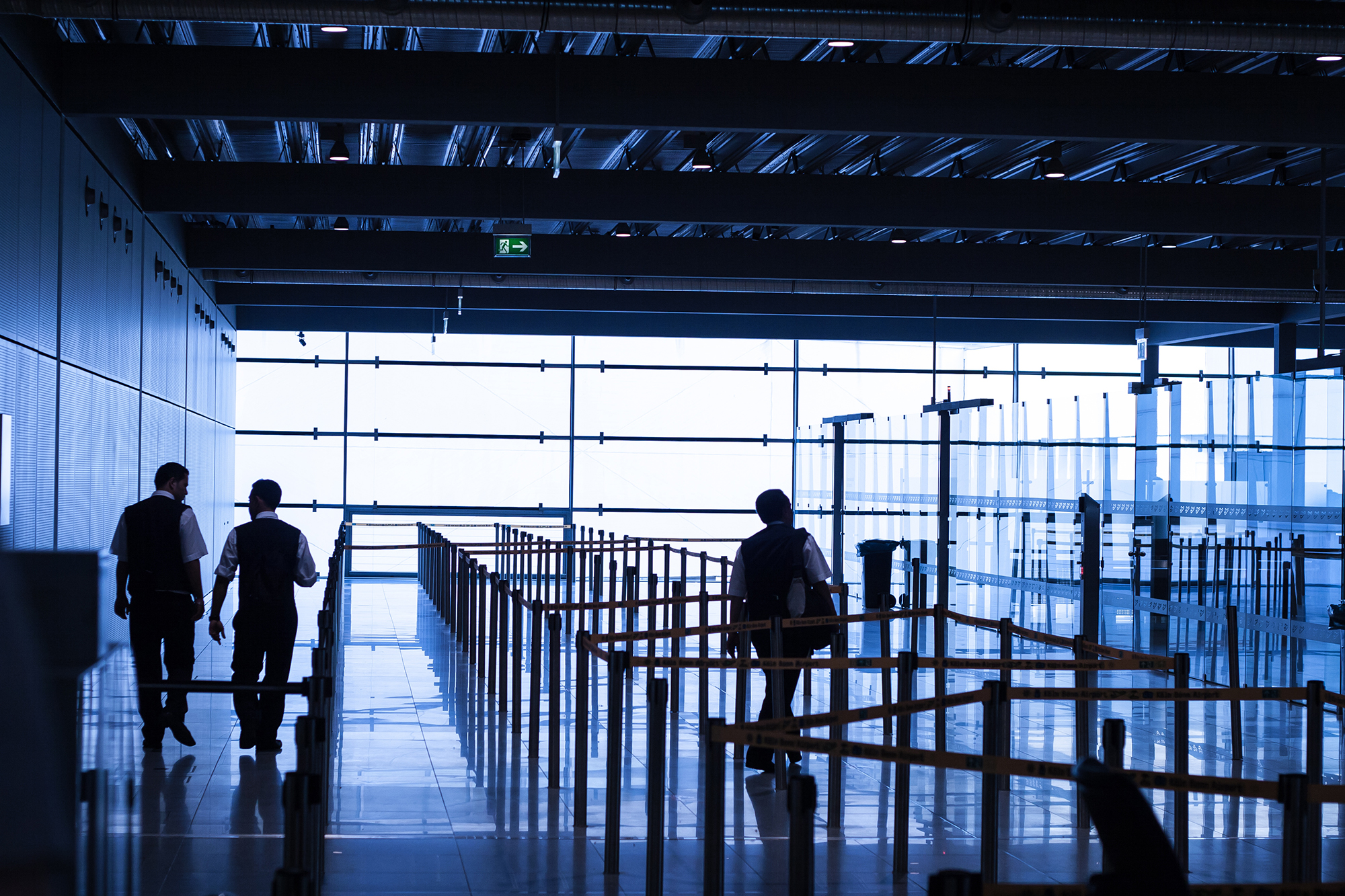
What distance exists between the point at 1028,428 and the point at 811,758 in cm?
896

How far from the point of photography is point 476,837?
6.36 meters

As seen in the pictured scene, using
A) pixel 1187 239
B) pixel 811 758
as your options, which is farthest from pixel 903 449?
pixel 811 758

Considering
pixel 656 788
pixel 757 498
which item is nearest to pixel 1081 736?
pixel 656 788

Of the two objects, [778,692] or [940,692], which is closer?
[778,692]

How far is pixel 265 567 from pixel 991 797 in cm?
511

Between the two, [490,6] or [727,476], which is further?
[727,476]

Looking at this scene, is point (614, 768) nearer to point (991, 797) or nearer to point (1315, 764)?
point (991, 797)

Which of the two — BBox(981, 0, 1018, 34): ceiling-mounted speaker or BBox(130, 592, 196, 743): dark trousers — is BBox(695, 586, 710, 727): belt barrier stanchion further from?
BBox(981, 0, 1018, 34): ceiling-mounted speaker

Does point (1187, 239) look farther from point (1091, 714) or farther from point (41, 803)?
point (41, 803)

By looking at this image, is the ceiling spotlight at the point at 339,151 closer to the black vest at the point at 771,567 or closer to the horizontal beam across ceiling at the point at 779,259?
the horizontal beam across ceiling at the point at 779,259

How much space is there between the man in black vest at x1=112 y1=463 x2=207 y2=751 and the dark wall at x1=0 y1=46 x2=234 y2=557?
25.5 inches

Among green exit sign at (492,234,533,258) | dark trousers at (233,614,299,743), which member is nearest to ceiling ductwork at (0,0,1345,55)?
dark trousers at (233,614,299,743)

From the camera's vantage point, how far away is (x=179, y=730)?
28.0ft

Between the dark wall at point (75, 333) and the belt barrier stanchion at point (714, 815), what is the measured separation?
4.94 meters
